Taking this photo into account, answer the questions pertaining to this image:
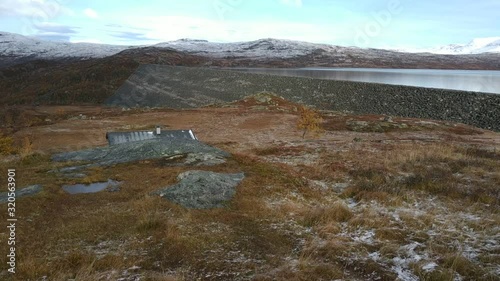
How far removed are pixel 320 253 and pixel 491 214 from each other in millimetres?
6613

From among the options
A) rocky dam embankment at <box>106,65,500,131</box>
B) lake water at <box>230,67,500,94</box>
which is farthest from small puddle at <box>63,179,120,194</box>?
lake water at <box>230,67,500,94</box>

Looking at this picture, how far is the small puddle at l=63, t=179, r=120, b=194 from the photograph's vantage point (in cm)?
1551

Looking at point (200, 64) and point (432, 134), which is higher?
point (200, 64)

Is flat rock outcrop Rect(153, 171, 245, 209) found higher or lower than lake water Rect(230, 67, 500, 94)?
lower

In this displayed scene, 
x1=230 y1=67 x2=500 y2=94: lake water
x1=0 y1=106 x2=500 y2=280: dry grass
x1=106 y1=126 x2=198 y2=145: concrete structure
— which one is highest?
x1=230 y1=67 x2=500 y2=94: lake water

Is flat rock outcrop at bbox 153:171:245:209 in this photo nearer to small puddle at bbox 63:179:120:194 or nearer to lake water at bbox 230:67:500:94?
small puddle at bbox 63:179:120:194

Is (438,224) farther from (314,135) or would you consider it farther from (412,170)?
(314,135)

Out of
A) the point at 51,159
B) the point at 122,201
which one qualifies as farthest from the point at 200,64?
the point at 122,201

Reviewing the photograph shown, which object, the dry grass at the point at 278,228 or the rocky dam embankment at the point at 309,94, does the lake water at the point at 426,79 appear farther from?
the dry grass at the point at 278,228

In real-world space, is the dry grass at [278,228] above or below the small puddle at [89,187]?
above

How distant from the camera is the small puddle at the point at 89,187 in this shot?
50.9 feet

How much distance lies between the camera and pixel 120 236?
11.0 meters

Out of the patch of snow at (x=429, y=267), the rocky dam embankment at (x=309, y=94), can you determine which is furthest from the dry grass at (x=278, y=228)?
the rocky dam embankment at (x=309, y=94)

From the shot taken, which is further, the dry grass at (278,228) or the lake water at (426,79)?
the lake water at (426,79)
